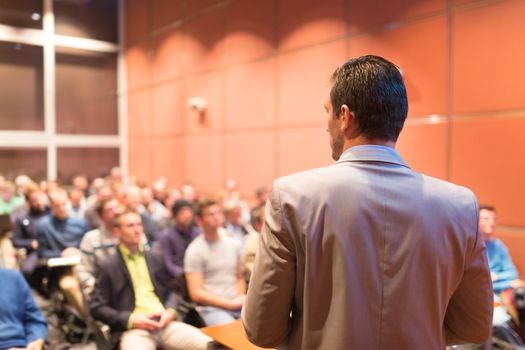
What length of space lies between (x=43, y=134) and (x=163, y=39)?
315 cm

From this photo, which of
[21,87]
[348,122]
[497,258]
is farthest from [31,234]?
[348,122]

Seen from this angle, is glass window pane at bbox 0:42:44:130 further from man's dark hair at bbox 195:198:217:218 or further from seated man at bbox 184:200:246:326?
seated man at bbox 184:200:246:326

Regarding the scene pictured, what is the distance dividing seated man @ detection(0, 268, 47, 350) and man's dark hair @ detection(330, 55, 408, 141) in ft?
7.85

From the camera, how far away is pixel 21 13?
966 centimetres

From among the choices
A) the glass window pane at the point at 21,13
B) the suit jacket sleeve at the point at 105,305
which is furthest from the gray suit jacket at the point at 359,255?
the glass window pane at the point at 21,13

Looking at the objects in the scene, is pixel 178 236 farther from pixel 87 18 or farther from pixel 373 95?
pixel 87 18

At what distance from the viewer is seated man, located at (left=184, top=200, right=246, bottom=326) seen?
3.66 meters

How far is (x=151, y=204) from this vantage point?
690cm

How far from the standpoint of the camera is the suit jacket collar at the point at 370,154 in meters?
1.14

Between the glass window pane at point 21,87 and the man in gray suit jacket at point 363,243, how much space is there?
982 cm

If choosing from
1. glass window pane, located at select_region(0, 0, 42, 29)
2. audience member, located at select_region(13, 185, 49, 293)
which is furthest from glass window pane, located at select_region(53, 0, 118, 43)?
audience member, located at select_region(13, 185, 49, 293)

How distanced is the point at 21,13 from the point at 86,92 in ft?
6.24

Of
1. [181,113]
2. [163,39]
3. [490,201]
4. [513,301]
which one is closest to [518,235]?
[490,201]

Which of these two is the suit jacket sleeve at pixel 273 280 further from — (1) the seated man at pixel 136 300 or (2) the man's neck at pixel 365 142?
(1) the seated man at pixel 136 300
